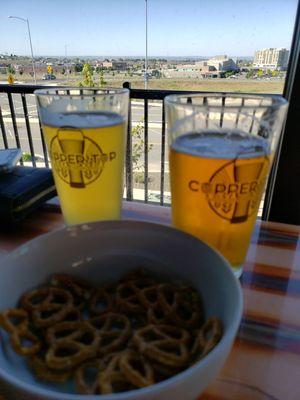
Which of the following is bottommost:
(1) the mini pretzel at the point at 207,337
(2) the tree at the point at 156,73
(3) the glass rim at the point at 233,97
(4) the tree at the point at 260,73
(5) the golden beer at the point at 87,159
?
(2) the tree at the point at 156,73

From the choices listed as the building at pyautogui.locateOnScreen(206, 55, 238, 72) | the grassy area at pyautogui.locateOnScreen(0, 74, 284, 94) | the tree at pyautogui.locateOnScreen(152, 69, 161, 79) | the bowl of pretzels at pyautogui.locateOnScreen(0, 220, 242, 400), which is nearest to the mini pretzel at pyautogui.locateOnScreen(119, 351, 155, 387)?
the bowl of pretzels at pyautogui.locateOnScreen(0, 220, 242, 400)

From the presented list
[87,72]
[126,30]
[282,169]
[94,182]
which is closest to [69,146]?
[94,182]

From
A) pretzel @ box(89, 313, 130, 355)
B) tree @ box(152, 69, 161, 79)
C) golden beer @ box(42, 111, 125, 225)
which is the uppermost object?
golden beer @ box(42, 111, 125, 225)

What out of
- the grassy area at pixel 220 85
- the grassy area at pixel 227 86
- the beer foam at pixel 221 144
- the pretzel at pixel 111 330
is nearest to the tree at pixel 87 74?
the grassy area at pixel 220 85

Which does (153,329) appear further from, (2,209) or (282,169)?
(282,169)

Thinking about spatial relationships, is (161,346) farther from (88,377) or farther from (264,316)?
(264,316)

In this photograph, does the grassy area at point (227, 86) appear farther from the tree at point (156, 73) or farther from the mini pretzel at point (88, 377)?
the tree at point (156, 73)

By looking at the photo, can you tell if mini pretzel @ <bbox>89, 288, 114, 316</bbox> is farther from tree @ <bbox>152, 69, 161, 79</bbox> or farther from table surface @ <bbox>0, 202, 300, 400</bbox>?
tree @ <bbox>152, 69, 161, 79</bbox>
